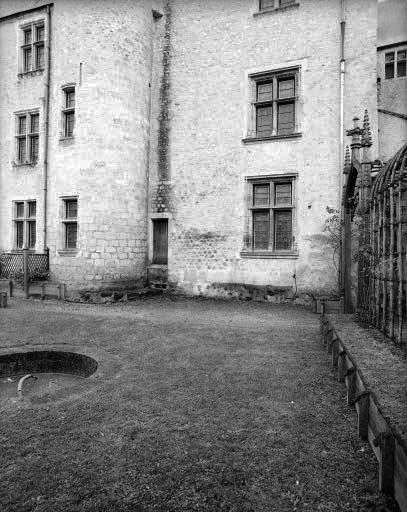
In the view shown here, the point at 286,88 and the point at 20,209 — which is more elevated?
the point at 286,88

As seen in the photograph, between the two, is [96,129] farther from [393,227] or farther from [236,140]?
[393,227]

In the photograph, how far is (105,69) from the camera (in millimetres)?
11164

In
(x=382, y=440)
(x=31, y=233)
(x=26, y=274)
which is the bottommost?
(x=382, y=440)

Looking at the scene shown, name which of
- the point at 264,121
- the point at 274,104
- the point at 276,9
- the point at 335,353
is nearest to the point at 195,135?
the point at 264,121

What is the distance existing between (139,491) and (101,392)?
5.16ft

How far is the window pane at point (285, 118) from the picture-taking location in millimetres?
10969

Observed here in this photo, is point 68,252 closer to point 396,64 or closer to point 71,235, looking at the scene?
point 71,235

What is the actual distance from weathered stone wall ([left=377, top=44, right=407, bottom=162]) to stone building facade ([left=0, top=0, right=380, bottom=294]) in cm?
366

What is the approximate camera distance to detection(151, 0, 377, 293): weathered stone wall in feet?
33.5

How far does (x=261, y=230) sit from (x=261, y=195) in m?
1.04

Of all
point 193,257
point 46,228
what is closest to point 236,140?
point 193,257

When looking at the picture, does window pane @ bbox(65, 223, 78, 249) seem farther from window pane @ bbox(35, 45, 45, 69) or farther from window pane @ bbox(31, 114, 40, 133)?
window pane @ bbox(35, 45, 45, 69)

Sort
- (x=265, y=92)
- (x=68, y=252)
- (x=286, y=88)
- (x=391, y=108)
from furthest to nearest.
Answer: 1. (x=391, y=108)
2. (x=68, y=252)
3. (x=265, y=92)
4. (x=286, y=88)

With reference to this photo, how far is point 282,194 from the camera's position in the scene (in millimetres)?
11008
